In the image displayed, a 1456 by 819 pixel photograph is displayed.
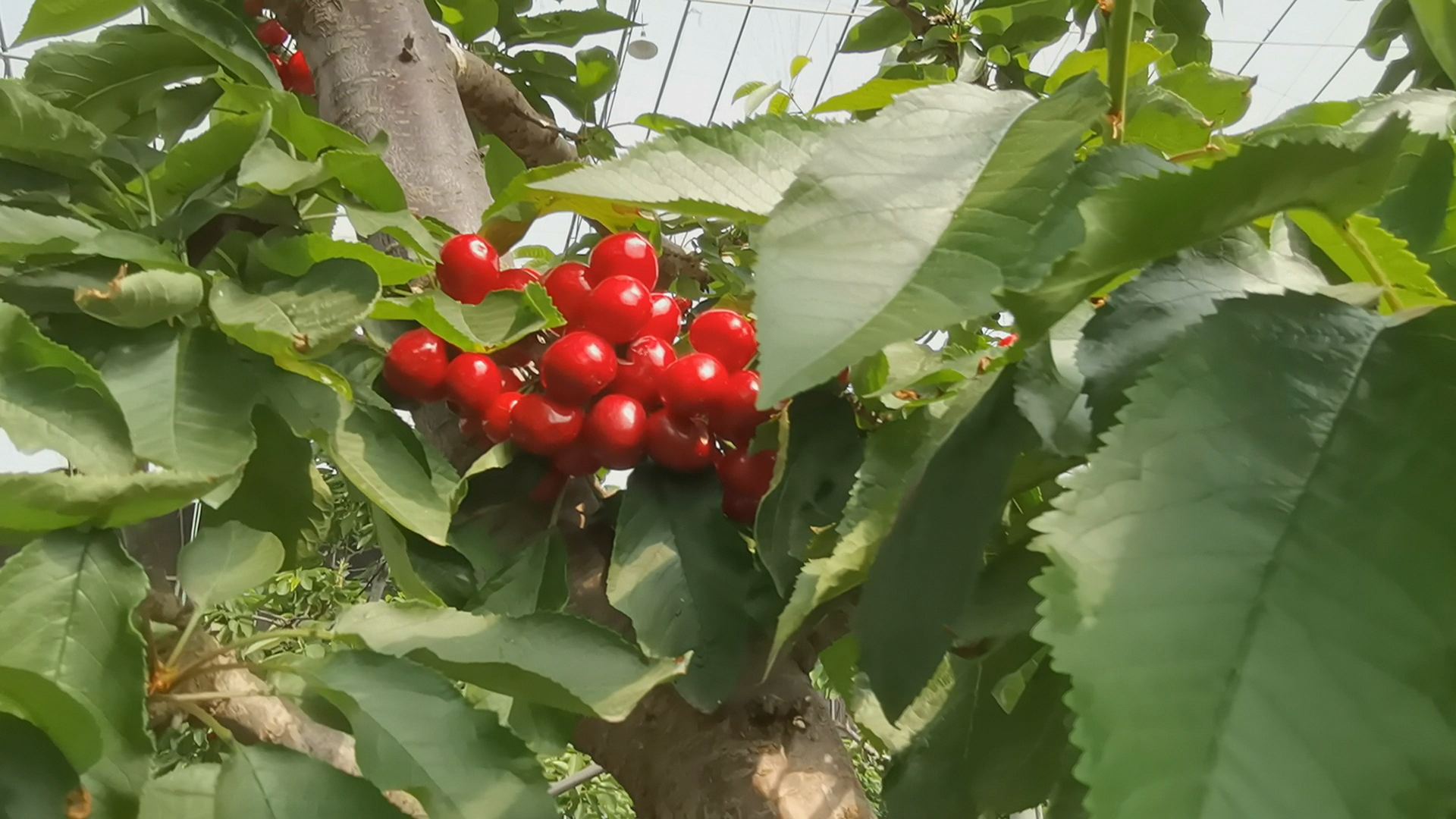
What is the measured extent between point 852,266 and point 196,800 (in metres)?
0.29

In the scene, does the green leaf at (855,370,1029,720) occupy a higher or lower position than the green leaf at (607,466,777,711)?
higher

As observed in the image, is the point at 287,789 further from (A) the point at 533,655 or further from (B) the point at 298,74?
(B) the point at 298,74

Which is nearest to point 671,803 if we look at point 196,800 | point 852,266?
point 196,800

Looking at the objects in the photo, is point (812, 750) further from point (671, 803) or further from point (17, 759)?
point (17, 759)

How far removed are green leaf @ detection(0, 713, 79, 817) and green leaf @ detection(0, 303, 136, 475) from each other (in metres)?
0.08

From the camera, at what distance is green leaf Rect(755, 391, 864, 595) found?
0.35 m

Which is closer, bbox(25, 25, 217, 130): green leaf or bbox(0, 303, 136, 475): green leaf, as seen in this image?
bbox(0, 303, 136, 475): green leaf

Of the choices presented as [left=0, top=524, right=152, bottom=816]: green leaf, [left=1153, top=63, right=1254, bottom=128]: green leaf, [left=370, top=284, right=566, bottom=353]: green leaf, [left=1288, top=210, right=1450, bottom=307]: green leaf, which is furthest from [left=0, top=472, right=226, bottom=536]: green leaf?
[left=1153, top=63, right=1254, bottom=128]: green leaf

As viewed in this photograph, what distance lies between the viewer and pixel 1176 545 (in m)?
0.16

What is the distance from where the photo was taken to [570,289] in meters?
0.45

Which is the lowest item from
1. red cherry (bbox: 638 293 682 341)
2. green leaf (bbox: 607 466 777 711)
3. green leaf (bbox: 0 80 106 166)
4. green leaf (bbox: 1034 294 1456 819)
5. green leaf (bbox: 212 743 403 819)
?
green leaf (bbox: 212 743 403 819)

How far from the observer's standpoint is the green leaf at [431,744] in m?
0.30

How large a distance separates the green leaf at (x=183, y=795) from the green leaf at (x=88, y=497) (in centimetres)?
→ 9

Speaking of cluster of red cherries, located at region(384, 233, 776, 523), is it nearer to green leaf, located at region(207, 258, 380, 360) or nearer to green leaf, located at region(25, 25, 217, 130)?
green leaf, located at region(207, 258, 380, 360)
